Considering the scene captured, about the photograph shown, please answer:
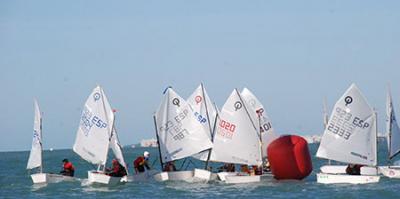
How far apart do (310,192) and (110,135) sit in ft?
42.4

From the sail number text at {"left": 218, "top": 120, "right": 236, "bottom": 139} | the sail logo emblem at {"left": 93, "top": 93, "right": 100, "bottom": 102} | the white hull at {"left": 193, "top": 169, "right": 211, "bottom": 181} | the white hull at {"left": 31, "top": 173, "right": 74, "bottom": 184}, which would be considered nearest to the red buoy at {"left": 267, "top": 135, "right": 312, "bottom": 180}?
the sail number text at {"left": 218, "top": 120, "right": 236, "bottom": 139}

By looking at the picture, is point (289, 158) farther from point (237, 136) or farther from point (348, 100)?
point (348, 100)

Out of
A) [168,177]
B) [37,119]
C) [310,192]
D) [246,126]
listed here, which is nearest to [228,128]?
[246,126]

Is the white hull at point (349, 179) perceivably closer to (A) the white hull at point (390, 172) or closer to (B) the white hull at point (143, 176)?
(A) the white hull at point (390, 172)

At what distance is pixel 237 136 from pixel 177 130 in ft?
12.6

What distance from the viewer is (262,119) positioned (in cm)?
5594

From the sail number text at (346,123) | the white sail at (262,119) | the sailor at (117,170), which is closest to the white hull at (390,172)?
the sail number text at (346,123)

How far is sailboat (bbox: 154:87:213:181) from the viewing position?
52.9 meters

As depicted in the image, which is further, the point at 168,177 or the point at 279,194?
the point at 168,177

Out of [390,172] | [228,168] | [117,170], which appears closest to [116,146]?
[117,170]

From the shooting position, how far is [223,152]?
5156 cm

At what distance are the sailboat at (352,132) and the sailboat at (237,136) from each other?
3.99m

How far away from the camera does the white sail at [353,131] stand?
49094 mm

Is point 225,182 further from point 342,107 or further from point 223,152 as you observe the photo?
point 342,107
